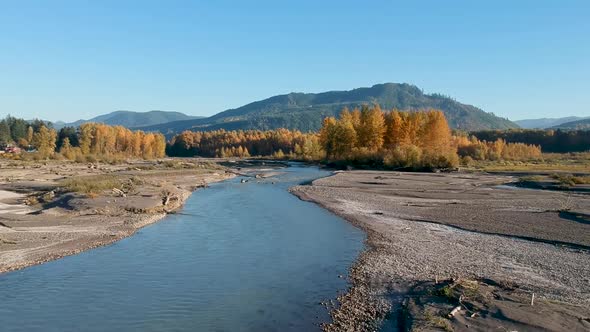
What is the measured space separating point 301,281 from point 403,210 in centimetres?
2043

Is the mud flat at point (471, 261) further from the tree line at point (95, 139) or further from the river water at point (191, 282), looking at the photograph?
the tree line at point (95, 139)

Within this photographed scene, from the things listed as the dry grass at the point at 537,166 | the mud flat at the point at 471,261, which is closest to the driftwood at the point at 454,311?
the mud flat at the point at 471,261

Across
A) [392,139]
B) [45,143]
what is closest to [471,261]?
[392,139]

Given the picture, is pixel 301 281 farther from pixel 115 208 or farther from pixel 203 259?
pixel 115 208

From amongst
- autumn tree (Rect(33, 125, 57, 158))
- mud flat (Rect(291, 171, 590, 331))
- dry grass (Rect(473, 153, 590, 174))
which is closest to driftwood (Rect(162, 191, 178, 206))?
mud flat (Rect(291, 171, 590, 331))

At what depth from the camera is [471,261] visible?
807 inches

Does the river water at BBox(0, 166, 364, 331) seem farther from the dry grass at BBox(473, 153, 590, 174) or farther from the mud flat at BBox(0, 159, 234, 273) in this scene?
the dry grass at BBox(473, 153, 590, 174)

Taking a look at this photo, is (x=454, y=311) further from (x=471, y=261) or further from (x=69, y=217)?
(x=69, y=217)

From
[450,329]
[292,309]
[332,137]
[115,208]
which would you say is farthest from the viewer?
[332,137]

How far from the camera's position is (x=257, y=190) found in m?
58.7

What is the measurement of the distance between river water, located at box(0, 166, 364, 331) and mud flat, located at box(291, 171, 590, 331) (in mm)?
1561

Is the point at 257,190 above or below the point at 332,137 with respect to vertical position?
below

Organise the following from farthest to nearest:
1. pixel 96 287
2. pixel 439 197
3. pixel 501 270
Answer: pixel 439 197, pixel 501 270, pixel 96 287

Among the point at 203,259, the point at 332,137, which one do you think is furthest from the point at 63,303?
the point at 332,137
